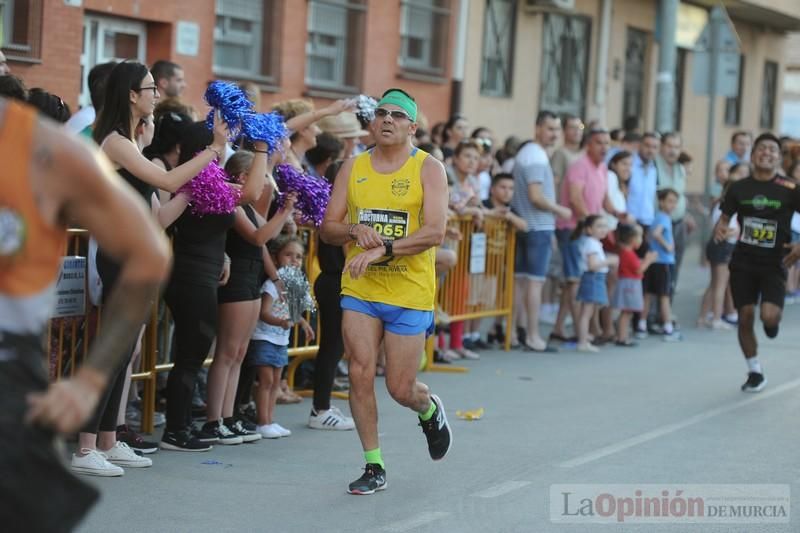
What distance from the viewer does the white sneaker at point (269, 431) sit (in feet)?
29.6

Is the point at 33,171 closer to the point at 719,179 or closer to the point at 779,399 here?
the point at 779,399

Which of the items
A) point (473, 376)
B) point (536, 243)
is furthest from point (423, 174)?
point (536, 243)

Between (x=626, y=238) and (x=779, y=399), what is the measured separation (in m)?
3.60

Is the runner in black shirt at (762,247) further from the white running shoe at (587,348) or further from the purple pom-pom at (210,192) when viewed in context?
the purple pom-pom at (210,192)

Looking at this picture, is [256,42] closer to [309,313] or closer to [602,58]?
[309,313]

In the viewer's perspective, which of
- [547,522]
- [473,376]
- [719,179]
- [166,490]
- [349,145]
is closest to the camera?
[547,522]

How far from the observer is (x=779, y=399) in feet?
37.7

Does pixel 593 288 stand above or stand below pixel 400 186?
below

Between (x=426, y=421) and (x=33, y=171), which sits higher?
(x=33, y=171)

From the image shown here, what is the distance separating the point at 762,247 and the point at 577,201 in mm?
2686

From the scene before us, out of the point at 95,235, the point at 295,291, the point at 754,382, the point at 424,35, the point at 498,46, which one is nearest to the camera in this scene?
the point at 95,235

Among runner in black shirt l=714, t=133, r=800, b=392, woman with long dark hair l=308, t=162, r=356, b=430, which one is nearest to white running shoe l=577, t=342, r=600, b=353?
runner in black shirt l=714, t=133, r=800, b=392

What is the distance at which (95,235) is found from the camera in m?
3.70

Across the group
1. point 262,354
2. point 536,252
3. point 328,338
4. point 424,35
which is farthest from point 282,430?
point 424,35
